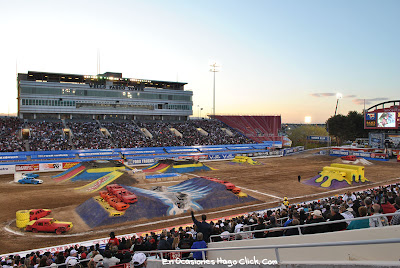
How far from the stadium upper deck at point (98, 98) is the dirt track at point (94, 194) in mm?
29414

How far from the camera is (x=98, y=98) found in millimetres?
73562

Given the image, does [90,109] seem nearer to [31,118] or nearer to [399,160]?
[31,118]

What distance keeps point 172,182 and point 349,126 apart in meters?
75.7

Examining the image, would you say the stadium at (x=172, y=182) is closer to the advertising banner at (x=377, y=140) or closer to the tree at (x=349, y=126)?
the advertising banner at (x=377, y=140)

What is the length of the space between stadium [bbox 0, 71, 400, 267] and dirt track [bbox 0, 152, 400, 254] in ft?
0.53

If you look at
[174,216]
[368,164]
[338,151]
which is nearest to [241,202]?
[174,216]

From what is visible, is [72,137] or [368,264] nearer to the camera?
[368,264]

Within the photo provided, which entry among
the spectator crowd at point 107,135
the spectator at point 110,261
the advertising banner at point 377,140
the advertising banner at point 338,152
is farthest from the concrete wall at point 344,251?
the advertising banner at point 377,140

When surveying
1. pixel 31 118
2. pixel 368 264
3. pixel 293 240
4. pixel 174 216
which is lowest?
pixel 174 216

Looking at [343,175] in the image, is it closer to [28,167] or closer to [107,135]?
[28,167]

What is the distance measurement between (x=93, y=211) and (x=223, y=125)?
67.4 metres

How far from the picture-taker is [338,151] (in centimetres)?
7144

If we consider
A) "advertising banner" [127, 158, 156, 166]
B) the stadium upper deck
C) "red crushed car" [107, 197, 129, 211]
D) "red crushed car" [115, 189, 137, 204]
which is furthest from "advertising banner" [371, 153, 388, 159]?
"red crushed car" [107, 197, 129, 211]

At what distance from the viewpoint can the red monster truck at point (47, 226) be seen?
20.7 m
